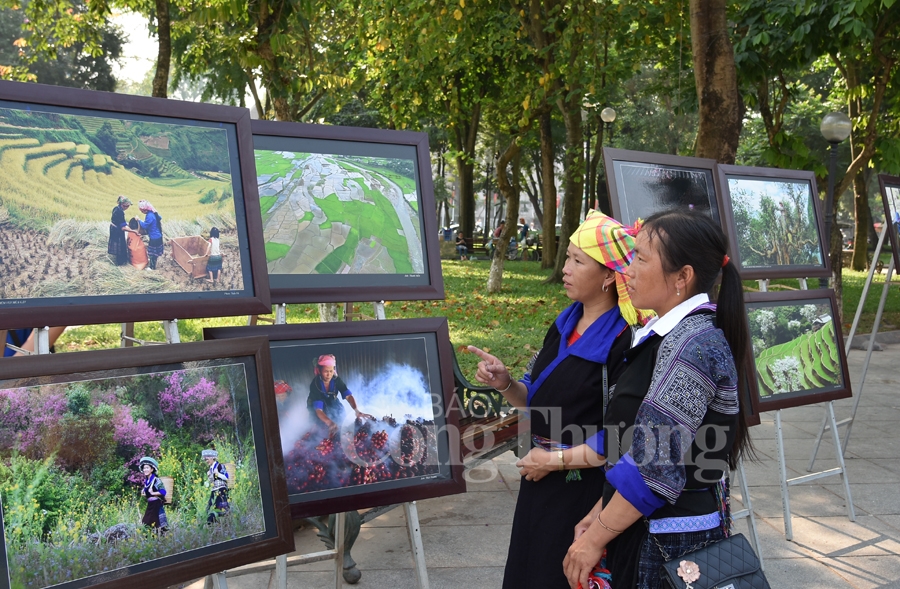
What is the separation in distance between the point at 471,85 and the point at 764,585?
18930 mm

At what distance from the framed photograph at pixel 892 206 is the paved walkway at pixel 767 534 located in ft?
5.65

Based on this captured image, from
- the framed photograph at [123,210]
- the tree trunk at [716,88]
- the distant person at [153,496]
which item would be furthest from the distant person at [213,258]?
the tree trunk at [716,88]

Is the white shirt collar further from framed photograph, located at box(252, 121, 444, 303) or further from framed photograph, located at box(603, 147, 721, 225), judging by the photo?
framed photograph, located at box(603, 147, 721, 225)

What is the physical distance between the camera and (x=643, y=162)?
3822 millimetres

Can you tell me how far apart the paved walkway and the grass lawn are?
305cm

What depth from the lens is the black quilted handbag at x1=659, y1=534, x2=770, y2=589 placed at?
1994 millimetres

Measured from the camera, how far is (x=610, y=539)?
84.7 inches

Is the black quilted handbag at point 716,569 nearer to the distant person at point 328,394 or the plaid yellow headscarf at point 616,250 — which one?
the plaid yellow headscarf at point 616,250

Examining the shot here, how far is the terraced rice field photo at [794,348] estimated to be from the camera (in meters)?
4.29

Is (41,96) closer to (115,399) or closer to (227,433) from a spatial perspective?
(115,399)

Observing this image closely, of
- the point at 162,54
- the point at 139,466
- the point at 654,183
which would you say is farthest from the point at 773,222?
the point at 162,54

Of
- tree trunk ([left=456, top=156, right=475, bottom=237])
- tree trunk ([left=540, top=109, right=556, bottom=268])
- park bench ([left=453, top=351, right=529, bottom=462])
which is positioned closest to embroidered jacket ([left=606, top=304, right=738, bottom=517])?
park bench ([left=453, top=351, right=529, bottom=462])

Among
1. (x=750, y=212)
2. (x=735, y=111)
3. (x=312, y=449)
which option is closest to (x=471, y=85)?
(x=735, y=111)

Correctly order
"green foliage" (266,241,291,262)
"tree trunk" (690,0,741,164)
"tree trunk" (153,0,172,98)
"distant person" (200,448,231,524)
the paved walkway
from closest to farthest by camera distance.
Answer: "distant person" (200,448,231,524)
"green foliage" (266,241,291,262)
the paved walkway
"tree trunk" (690,0,741,164)
"tree trunk" (153,0,172,98)
